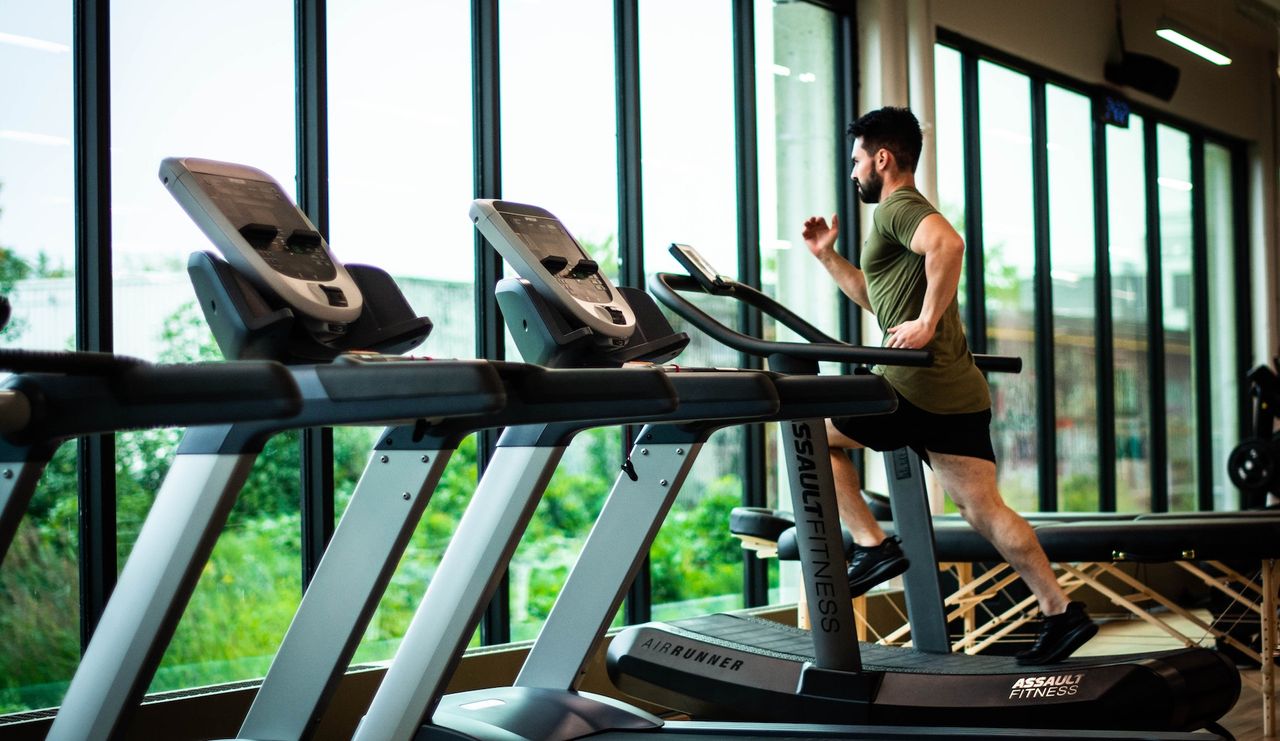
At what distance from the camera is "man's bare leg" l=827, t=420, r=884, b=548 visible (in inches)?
138

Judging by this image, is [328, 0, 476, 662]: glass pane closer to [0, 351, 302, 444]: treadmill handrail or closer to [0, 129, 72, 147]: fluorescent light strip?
[0, 129, 72, 147]: fluorescent light strip

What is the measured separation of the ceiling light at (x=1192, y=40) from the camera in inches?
286

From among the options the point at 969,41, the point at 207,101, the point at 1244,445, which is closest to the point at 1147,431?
the point at 1244,445

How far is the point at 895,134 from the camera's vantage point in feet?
11.7

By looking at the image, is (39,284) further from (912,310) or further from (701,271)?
(912,310)

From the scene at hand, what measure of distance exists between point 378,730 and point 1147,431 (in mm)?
6584

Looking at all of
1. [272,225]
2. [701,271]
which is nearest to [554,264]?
[701,271]

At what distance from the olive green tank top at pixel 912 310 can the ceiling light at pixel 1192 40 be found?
14.8 ft

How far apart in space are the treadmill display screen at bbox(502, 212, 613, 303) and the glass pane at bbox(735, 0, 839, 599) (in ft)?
8.66

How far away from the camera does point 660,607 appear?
16.4 feet

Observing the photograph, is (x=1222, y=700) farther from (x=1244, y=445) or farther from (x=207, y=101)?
(x=1244, y=445)

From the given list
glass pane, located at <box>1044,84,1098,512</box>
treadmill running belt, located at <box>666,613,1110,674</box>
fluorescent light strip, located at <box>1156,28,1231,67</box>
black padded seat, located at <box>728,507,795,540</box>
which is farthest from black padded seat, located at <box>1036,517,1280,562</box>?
fluorescent light strip, located at <box>1156,28,1231,67</box>

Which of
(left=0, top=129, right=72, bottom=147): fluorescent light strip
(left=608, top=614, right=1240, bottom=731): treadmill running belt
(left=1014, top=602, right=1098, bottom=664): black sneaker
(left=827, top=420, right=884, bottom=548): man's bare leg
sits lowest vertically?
(left=608, top=614, right=1240, bottom=731): treadmill running belt

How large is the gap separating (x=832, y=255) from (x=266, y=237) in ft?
5.69
